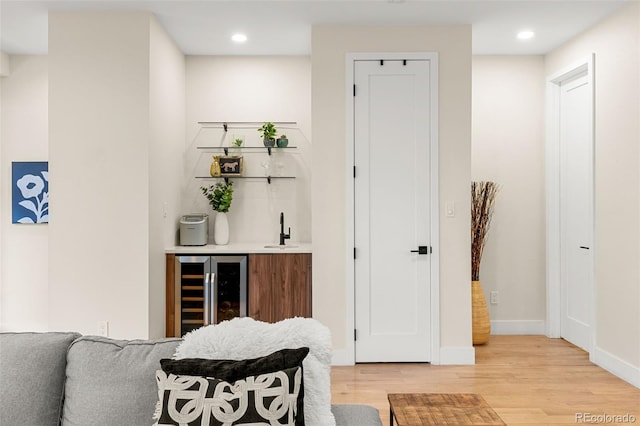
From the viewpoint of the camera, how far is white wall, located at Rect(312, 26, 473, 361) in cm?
451

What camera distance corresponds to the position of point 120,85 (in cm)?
410

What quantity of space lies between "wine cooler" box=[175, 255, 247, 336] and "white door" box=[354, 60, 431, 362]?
102cm

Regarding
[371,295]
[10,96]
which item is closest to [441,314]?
[371,295]

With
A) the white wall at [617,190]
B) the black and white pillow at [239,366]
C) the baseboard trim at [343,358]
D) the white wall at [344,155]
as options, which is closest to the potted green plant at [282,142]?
the white wall at [344,155]

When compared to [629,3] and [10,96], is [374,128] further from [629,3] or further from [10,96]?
[10,96]

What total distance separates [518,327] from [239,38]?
3.94m

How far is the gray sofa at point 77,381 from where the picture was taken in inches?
65.4

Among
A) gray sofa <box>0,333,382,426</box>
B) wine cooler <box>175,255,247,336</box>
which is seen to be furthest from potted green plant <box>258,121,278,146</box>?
gray sofa <box>0,333,382,426</box>

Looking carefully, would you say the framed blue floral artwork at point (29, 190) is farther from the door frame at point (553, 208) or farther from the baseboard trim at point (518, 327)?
the door frame at point (553, 208)

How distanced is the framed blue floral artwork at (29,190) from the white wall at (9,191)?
75 mm

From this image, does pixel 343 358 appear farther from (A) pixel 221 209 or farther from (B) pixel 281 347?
(B) pixel 281 347

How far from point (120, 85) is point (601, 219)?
396cm

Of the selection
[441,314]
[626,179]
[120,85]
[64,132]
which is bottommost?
[441,314]

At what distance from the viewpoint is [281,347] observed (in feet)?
5.63
